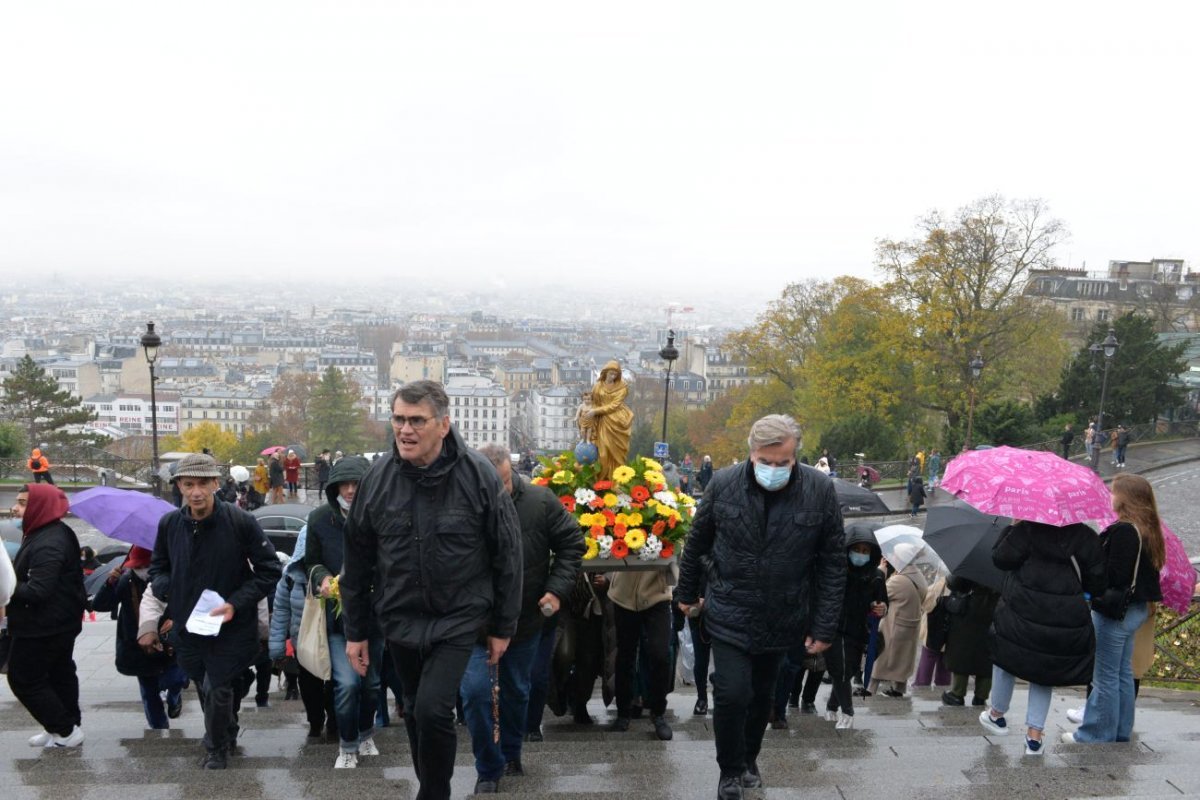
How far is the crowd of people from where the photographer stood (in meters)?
4.23

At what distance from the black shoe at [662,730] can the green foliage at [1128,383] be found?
31.4 metres

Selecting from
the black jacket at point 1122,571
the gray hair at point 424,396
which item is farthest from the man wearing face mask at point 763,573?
the black jacket at point 1122,571

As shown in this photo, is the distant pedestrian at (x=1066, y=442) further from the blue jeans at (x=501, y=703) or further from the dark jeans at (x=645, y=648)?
the blue jeans at (x=501, y=703)

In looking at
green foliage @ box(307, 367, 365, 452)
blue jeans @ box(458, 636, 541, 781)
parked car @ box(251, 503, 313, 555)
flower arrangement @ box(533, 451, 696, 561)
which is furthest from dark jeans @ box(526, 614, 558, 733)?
green foliage @ box(307, 367, 365, 452)

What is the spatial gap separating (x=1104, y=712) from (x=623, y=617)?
269cm

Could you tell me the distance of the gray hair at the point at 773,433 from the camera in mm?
4703

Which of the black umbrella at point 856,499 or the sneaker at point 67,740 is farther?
the black umbrella at point 856,499

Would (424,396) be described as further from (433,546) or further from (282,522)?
(282,522)

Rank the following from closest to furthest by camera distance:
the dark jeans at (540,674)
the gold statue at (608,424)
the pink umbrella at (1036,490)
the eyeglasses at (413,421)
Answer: the eyeglasses at (413,421)
the pink umbrella at (1036,490)
the dark jeans at (540,674)
the gold statue at (608,424)

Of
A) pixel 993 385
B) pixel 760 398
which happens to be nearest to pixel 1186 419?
pixel 993 385

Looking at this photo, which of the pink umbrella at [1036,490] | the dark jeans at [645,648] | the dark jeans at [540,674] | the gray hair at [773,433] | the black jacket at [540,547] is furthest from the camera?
the dark jeans at [645,648]

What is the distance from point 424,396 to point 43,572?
2.70 meters

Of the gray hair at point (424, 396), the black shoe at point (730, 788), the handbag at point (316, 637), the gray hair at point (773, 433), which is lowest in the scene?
the black shoe at point (730, 788)

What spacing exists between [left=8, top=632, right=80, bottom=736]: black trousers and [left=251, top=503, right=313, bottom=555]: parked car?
11.4 m
